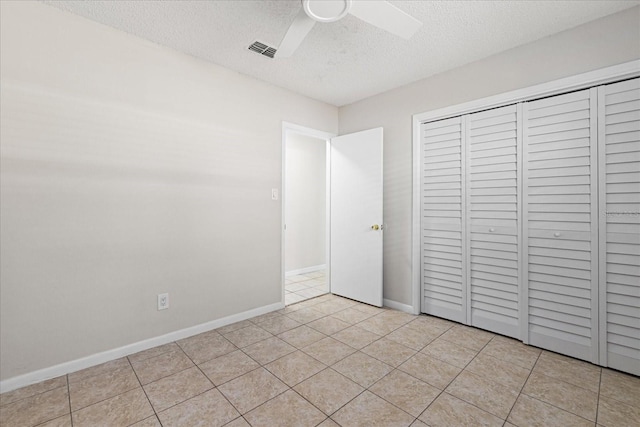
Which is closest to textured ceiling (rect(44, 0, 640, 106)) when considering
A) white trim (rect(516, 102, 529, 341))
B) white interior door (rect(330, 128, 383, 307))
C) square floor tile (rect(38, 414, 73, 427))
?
white trim (rect(516, 102, 529, 341))

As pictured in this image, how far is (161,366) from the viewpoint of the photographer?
81.7 inches

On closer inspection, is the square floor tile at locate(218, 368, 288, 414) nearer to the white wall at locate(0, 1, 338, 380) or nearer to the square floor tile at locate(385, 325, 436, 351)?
the white wall at locate(0, 1, 338, 380)

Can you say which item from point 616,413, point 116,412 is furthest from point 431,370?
point 116,412

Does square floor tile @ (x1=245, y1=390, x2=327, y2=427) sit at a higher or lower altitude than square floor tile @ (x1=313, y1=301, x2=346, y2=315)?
lower

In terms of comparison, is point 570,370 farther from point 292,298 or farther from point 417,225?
point 292,298

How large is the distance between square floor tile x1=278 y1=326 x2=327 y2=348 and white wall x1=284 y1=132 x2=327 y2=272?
2168 millimetres

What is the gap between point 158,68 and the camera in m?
2.37

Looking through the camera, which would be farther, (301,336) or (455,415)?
(301,336)

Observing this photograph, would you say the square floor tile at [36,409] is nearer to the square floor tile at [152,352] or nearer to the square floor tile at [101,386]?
the square floor tile at [101,386]

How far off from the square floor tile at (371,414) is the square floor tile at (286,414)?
121 mm

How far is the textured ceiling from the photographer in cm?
191

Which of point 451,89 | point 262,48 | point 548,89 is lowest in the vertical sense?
point 548,89

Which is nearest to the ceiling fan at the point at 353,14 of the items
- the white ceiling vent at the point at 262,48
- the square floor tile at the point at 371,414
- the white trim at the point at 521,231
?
the white ceiling vent at the point at 262,48

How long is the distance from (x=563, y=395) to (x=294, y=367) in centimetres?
166
